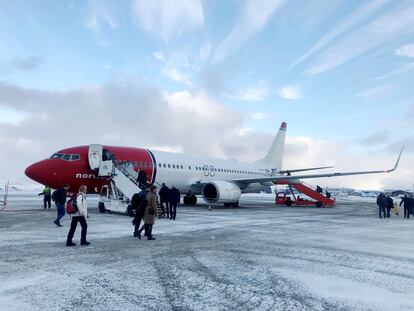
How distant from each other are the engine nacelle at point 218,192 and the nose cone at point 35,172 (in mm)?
10310

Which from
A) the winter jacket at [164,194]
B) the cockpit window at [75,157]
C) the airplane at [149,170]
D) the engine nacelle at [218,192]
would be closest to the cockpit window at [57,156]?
the airplane at [149,170]

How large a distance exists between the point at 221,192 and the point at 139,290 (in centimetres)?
1872

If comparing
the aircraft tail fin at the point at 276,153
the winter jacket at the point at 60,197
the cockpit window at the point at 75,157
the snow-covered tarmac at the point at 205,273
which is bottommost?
the snow-covered tarmac at the point at 205,273

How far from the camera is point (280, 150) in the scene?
134 ft

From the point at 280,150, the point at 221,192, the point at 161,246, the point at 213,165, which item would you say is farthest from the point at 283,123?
the point at 161,246

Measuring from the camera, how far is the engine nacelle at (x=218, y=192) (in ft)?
78.0

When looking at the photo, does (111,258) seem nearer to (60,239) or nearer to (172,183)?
Result: (60,239)

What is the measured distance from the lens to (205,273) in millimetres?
6250

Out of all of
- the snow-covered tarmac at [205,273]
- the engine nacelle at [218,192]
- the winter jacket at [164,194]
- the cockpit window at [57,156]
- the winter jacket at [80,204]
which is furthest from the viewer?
the engine nacelle at [218,192]

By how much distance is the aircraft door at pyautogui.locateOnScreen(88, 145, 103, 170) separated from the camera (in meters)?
19.7

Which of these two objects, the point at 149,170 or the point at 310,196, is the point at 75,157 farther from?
the point at 310,196

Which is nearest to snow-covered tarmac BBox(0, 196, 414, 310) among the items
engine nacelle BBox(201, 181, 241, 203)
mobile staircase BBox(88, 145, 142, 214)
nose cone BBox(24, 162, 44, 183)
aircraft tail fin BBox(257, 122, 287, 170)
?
mobile staircase BBox(88, 145, 142, 214)

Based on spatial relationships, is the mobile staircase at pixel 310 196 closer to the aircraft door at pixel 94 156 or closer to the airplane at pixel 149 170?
the airplane at pixel 149 170

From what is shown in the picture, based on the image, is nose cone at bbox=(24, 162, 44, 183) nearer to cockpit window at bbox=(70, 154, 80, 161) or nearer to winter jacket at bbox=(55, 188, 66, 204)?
cockpit window at bbox=(70, 154, 80, 161)
